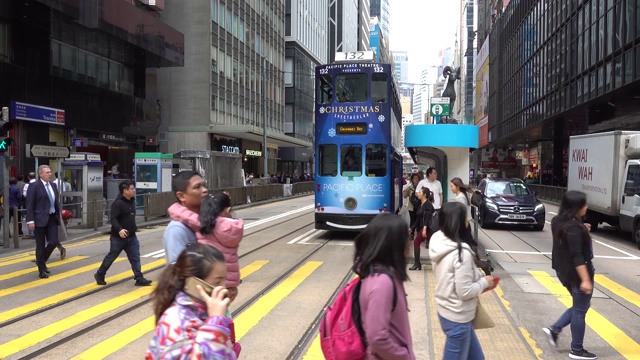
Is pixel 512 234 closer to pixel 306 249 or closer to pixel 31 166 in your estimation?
pixel 306 249

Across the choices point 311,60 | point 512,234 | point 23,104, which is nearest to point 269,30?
point 311,60

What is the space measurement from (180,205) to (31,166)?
71.7 ft

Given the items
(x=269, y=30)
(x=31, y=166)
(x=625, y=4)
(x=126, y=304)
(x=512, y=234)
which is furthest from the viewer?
(x=269, y=30)

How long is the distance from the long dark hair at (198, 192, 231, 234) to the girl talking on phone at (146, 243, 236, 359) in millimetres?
1300

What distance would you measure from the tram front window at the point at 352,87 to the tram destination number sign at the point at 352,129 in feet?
2.08

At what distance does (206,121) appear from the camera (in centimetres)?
3884

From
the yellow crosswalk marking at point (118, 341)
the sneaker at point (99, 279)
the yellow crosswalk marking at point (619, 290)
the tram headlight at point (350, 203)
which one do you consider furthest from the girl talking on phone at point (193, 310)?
the tram headlight at point (350, 203)

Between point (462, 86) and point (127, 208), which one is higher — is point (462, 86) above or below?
above

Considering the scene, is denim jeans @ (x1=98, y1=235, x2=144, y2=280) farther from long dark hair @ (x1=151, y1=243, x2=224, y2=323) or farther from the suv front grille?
the suv front grille

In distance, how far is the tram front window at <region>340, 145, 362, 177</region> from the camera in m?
14.1

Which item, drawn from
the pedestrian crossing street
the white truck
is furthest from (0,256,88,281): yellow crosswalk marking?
the white truck

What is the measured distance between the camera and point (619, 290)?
870 cm

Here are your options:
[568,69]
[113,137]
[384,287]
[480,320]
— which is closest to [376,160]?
[480,320]

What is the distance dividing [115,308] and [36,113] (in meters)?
18.6
